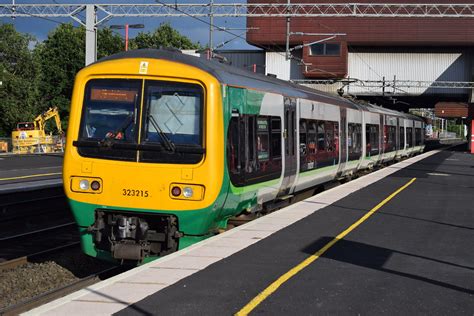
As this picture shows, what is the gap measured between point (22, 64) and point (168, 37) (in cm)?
1909

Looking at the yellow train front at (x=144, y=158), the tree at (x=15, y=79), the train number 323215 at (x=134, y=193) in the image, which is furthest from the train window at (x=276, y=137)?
the tree at (x=15, y=79)

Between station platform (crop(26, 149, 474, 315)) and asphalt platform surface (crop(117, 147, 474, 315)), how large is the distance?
1 centimetres

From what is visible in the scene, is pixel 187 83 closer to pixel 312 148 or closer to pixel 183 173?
pixel 183 173

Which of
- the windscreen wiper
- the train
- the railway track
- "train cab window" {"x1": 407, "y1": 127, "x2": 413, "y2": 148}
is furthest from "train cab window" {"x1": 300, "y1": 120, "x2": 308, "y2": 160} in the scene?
"train cab window" {"x1": 407, "y1": 127, "x2": 413, "y2": 148}

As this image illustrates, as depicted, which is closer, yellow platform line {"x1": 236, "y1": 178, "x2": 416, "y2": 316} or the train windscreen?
yellow platform line {"x1": 236, "y1": 178, "x2": 416, "y2": 316}

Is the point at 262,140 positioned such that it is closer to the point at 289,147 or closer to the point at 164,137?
the point at 289,147

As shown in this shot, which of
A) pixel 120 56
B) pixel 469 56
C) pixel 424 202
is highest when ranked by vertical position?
Result: pixel 469 56

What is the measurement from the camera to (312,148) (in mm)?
14711

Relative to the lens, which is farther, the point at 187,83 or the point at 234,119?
the point at 234,119

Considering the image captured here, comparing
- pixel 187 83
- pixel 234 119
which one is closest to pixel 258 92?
pixel 234 119

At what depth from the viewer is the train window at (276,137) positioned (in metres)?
11.5

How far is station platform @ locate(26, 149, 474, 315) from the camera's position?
226 inches

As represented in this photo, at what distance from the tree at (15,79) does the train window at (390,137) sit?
41184mm

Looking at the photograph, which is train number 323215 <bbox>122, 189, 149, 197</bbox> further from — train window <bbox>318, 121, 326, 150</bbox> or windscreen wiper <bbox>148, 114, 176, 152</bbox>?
train window <bbox>318, 121, 326, 150</bbox>
